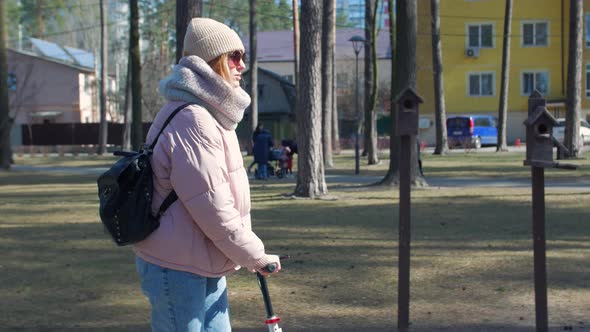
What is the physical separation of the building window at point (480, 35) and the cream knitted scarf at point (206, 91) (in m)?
55.8

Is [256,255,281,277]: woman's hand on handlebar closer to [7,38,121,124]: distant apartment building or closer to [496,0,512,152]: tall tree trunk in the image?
[496,0,512,152]: tall tree trunk

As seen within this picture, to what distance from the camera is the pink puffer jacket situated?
11.5ft

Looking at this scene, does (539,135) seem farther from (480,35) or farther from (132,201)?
(480,35)

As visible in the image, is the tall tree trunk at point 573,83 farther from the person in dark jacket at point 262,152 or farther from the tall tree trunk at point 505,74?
the person in dark jacket at point 262,152

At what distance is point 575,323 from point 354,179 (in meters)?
17.3

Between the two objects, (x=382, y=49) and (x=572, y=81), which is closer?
(x=572, y=81)

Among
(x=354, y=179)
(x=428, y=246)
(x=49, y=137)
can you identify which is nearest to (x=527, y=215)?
(x=428, y=246)

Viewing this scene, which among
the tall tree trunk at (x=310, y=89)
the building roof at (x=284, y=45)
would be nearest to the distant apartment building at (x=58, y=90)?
the building roof at (x=284, y=45)

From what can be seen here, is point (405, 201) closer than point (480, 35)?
Yes

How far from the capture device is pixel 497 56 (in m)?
57.4

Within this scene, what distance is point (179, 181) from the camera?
3.54m

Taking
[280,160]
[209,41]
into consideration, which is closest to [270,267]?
[209,41]

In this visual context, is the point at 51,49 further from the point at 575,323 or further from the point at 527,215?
the point at 575,323

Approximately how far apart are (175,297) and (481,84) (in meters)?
56.4
